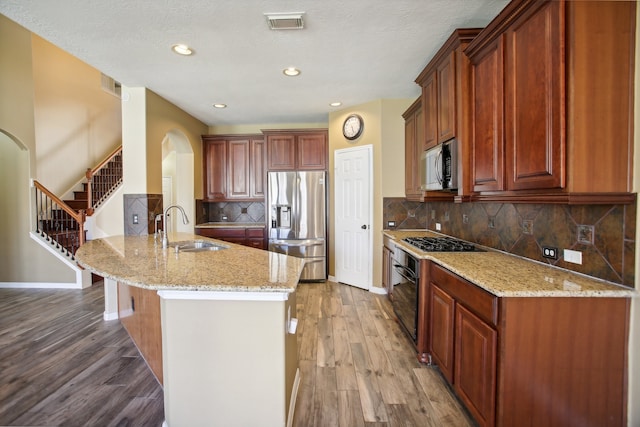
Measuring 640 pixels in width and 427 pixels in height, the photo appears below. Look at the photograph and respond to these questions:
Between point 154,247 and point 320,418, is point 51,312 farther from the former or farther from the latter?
point 320,418

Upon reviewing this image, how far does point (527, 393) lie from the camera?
1.31 m

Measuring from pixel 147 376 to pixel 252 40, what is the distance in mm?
2808

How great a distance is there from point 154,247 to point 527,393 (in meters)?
2.69

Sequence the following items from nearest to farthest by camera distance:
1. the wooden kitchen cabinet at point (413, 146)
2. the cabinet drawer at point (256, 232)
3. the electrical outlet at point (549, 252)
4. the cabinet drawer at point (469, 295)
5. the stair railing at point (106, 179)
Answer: the cabinet drawer at point (469, 295)
the electrical outlet at point (549, 252)
the wooden kitchen cabinet at point (413, 146)
the cabinet drawer at point (256, 232)
the stair railing at point (106, 179)

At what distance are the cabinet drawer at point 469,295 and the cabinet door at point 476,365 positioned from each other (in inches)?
1.8

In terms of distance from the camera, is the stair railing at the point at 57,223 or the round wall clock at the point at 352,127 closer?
the round wall clock at the point at 352,127

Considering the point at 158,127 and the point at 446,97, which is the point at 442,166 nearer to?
the point at 446,97

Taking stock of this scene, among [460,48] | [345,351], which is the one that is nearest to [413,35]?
[460,48]

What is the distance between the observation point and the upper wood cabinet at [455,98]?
6.82ft

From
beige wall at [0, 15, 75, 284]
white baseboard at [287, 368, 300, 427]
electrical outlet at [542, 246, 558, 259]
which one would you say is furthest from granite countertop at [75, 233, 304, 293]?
beige wall at [0, 15, 75, 284]

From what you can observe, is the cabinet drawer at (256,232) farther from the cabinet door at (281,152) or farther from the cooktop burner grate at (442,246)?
the cooktop burner grate at (442,246)

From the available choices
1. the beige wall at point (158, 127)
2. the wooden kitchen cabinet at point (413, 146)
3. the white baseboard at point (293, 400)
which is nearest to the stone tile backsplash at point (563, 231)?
the wooden kitchen cabinet at point (413, 146)

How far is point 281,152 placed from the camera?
14.9 feet

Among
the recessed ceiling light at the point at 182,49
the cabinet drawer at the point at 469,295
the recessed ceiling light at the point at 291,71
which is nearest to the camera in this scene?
the cabinet drawer at the point at 469,295
